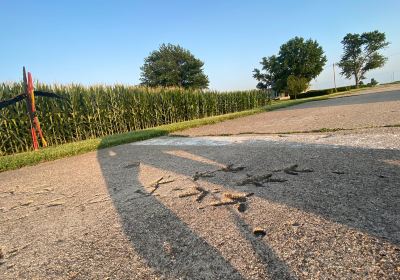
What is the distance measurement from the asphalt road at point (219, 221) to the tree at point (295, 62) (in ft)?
195

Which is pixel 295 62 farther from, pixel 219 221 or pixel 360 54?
pixel 219 221

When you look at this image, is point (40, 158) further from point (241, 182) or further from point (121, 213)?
point (241, 182)

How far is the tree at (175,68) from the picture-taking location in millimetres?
49531

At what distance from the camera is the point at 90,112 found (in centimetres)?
1191

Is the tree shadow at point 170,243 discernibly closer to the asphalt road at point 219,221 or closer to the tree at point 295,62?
the asphalt road at point 219,221

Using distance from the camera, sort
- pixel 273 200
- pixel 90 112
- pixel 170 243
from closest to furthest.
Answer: pixel 170 243 < pixel 273 200 < pixel 90 112

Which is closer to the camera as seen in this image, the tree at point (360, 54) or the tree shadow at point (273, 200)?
the tree shadow at point (273, 200)

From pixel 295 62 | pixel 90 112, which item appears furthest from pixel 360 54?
pixel 90 112

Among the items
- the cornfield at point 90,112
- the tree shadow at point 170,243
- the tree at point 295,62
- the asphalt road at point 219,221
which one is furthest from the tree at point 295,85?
the tree shadow at point 170,243

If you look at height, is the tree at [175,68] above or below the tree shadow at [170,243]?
above

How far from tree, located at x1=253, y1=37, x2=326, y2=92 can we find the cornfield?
4848cm

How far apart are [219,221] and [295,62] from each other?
66842mm

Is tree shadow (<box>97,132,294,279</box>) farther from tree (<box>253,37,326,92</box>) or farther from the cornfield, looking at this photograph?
tree (<box>253,37,326,92</box>)

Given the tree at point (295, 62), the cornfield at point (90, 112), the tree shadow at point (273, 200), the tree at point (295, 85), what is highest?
the tree at point (295, 62)
